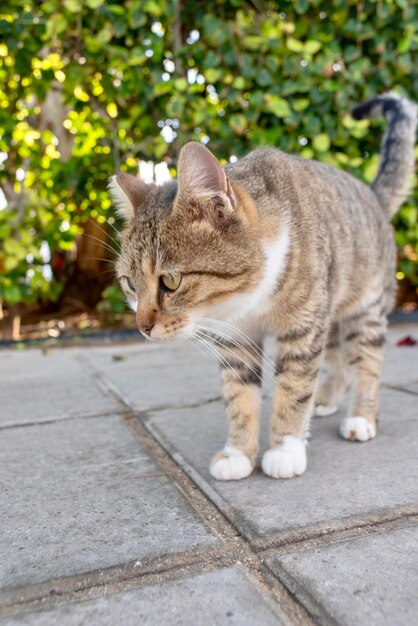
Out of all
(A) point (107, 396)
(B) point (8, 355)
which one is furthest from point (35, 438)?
(B) point (8, 355)

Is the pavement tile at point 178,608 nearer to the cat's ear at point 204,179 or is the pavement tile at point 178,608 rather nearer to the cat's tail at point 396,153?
the cat's ear at point 204,179

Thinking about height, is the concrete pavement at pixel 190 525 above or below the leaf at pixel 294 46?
below

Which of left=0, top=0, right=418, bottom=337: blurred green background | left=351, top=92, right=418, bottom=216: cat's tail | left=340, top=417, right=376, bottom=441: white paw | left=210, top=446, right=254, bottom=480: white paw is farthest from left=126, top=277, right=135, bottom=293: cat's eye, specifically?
left=0, top=0, right=418, bottom=337: blurred green background

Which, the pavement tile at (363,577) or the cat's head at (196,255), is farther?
the cat's head at (196,255)

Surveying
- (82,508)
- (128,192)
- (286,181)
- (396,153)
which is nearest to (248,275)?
(286,181)

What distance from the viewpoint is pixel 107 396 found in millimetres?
2451

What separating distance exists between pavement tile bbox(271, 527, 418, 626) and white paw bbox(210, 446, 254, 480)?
0.47 metres

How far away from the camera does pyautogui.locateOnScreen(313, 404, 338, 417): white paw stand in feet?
7.39

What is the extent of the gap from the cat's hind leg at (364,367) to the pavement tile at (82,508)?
0.71 meters

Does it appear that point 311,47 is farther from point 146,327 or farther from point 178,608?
point 178,608

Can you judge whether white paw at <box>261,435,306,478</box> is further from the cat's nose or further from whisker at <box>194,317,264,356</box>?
the cat's nose

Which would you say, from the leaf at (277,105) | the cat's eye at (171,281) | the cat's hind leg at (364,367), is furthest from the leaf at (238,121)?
the cat's eye at (171,281)

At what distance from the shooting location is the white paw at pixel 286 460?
1.53 metres

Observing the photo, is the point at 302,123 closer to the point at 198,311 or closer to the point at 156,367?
the point at 156,367
